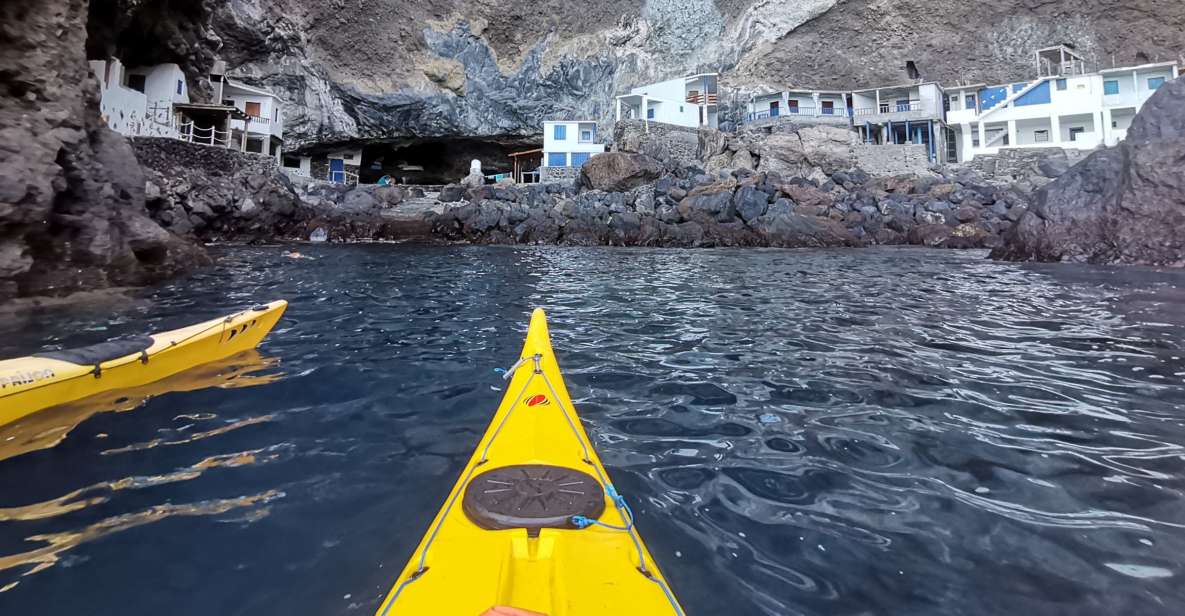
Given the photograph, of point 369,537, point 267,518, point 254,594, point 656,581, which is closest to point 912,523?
point 656,581

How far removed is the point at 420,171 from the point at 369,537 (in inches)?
2037

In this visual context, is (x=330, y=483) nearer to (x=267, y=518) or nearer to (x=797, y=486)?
(x=267, y=518)

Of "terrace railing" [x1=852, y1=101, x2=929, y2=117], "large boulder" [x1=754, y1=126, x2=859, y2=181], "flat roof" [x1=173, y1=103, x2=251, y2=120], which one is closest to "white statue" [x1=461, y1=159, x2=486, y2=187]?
"flat roof" [x1=173, y1=103, x2=251, y2=120]

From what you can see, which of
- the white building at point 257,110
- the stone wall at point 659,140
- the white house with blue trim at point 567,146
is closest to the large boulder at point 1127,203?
the stone wall at point 659,140

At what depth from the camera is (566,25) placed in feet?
141

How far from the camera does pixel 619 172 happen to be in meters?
31.7

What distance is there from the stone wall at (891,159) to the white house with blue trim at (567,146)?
19657mm

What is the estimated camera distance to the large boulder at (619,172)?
3170 centimetres

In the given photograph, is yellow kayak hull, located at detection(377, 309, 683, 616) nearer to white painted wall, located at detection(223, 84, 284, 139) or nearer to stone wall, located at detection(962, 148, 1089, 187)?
stone wall, located at detection(962, 148, 1089, 187)

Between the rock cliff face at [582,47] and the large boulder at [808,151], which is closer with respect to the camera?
the rock cliff face at [582,47]

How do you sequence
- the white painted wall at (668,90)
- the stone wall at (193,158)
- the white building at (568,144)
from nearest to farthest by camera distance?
the stone wall at (193,158) → the white painted wall at (668,90) → the white building at (568,144)

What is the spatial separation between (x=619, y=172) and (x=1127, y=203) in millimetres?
23360

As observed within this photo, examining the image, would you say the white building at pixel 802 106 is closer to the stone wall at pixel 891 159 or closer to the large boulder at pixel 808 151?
the large boulder at pixel 808 151

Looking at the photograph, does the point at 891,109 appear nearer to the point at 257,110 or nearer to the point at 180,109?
the point at 257,110
